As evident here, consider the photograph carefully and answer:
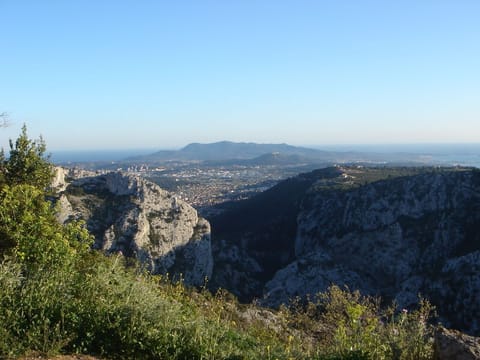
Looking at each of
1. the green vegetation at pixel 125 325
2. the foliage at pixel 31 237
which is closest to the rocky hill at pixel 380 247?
the green vegetation at pixel 125 325

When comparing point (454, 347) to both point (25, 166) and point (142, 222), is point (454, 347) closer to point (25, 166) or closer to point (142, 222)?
point (25, 166)

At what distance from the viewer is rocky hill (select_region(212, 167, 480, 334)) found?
5194cm

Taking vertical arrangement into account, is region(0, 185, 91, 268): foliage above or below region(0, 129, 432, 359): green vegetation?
above

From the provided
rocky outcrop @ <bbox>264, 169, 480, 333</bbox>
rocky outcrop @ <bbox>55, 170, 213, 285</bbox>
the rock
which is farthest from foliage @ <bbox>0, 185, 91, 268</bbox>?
rocky outcrop @ <bbox>264, 169, 480, 333</bbox>

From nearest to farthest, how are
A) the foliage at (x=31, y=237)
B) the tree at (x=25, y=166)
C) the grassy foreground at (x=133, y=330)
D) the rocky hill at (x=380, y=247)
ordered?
the grassy foreground at (x=133, y=330) < the foliage at (x=31, y=237) < the tree at (x=25, y=166) < the rocky hill at (x=380, y=247)

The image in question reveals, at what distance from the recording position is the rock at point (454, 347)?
5.76 metres

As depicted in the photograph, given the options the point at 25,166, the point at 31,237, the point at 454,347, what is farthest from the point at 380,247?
A: the point at 31,237

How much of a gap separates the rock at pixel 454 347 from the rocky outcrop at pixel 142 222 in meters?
51.4

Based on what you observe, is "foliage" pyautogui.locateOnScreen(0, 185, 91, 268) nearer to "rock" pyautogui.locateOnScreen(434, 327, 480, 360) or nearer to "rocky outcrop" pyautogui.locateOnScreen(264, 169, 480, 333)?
"rock" pyautogui.locateOnScreen(434, 327, 480, 360)

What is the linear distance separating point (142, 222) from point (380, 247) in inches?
1597

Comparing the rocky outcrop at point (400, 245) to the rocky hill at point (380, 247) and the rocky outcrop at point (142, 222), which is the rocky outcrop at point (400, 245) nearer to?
the rocky hill at point (380, 247)

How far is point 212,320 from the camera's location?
760cm

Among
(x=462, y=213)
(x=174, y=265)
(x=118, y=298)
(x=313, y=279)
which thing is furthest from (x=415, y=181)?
(x=118, y=298)

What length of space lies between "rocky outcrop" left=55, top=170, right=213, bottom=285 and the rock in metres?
51.4
